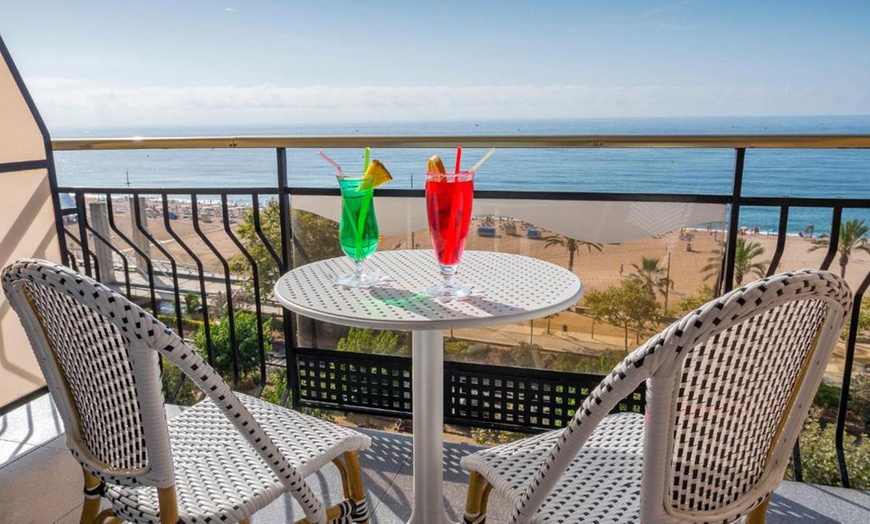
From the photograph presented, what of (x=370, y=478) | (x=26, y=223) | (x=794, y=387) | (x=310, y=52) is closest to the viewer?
(x=794, y=387)

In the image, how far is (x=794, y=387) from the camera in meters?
1.17

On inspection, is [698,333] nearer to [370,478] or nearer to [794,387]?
[794,387]

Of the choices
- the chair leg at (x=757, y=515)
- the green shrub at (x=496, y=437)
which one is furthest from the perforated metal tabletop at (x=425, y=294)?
the green shrub at (x=496, y=437)

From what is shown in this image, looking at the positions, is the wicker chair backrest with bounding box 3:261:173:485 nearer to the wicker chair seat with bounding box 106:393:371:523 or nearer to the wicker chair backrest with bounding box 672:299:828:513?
the wicker chair seat with bounding box 106:393:371:523

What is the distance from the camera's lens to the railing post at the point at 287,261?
108 inches

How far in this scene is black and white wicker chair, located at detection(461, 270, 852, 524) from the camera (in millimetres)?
937

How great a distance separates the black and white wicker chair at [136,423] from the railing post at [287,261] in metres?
1.27

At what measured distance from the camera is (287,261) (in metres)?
2.82

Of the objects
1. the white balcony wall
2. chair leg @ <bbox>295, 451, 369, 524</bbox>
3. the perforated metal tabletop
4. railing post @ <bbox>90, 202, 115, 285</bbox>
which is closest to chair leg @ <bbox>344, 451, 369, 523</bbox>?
chair leg @ <bbox>295, 451, 369, 524</bbox>

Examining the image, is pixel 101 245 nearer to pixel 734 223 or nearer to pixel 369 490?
pixel 369 490

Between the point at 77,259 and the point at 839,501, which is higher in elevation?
the point at 77,259

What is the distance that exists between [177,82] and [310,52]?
8.74 meters

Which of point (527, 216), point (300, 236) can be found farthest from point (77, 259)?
point (527, 216)

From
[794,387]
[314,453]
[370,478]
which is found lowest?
[370,478]
